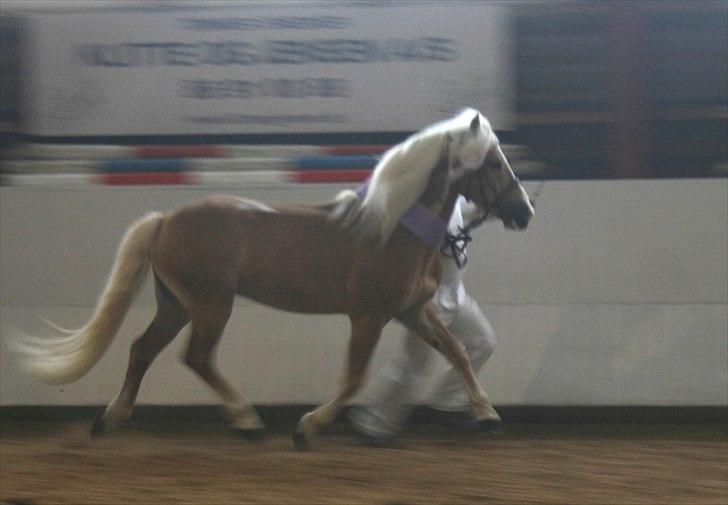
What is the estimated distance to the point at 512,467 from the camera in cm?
601

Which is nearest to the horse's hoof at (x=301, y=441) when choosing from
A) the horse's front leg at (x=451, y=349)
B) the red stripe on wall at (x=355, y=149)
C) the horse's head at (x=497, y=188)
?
the horse's front leg at (x=451, y=349)

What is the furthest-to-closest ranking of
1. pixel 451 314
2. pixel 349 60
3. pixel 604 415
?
1. pixel 604 415
2. pixel 349 60
3. pixel 451 314

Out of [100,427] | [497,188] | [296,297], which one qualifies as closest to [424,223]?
[497,188]

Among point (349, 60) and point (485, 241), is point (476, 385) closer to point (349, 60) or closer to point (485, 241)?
point (485, 241)

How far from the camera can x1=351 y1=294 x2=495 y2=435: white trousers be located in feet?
21.6

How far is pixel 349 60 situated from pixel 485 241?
138cm

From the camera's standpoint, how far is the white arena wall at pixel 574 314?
23.7 feet

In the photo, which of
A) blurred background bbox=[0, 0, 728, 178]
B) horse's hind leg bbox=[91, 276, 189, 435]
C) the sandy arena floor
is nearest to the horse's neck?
blurred background bbox=[0, 0, 728, 178]

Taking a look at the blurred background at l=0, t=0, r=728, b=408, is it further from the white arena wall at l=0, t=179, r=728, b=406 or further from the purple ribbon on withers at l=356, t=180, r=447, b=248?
the purple ribbon on withers at l=356, t=180, r=447, b=248

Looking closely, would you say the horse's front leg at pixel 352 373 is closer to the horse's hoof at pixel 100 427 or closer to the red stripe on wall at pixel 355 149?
the horse's hoof at pixel 100 427

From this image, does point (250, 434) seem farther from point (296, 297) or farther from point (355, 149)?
point (355, 149)

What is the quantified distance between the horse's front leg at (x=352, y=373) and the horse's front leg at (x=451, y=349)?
235mm

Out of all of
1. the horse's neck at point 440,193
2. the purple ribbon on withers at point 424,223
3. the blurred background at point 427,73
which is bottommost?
the purple ribbon on withers at point 424,223

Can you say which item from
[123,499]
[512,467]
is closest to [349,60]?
[512,467]
